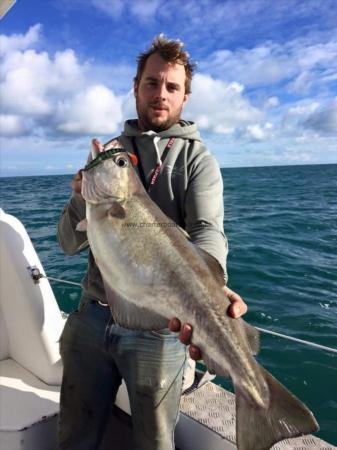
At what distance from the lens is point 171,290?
7.44ft

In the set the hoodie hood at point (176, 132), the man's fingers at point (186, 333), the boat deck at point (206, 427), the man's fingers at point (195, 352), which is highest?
the hoodie hood at point (176, 132)

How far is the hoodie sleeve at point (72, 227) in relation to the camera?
2836 millimetres

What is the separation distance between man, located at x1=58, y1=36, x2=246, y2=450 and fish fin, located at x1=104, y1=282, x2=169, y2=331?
38 cm

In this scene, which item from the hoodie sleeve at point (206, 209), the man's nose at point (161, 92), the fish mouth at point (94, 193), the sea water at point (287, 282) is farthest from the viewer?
the sea water at point (287, 282)

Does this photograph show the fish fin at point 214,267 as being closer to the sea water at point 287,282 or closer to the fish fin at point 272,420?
the fish fin at point 272,420

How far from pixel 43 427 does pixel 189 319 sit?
2423 mm

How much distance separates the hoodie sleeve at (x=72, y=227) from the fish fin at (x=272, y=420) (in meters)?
1.50

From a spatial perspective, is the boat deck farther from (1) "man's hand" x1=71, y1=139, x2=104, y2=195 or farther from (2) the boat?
(1) "man's hand" x1=71, y1=139, x2=104, y2=195

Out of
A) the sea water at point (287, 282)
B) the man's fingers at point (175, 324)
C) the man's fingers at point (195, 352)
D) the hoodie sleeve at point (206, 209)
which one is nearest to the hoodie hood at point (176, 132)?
the hoodie sleeve at point (206, 209)

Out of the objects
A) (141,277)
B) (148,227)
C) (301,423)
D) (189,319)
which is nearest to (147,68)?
(148,227)

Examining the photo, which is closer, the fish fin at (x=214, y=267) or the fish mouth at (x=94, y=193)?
the fish fin at (x=214, y=267)

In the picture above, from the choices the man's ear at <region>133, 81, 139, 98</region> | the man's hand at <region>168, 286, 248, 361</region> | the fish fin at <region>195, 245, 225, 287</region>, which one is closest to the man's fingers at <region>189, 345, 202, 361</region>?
the man's hand at <region>168, 286, 248, 361</region>

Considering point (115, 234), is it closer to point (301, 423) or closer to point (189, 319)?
point (189, 319)

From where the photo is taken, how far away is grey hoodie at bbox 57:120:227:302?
2795 mm
